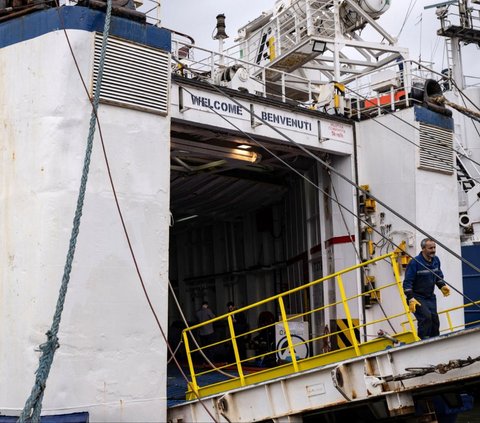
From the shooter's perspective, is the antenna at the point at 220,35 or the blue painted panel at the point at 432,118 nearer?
the blue painted panel at the point at 432,118

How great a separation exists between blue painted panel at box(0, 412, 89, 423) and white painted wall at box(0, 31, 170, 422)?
7 centimetres

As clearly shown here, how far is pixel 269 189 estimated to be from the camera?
17594 millimetres

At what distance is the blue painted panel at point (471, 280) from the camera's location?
18.2 meters

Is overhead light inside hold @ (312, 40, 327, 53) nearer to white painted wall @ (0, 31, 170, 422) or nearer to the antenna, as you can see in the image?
the antenna

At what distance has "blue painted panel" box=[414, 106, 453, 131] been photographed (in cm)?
1391

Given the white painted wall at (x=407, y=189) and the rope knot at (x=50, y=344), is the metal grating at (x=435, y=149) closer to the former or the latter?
the white painted wall at (x=407, y=189)

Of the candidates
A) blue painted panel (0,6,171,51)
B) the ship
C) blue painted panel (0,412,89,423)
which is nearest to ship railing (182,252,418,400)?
the ship

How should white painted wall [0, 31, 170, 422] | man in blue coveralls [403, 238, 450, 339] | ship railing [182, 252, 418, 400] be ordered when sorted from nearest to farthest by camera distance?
white painted wall [0, 31, 170, 422]
man in blue coveralls [403, 238, 450, 339]
ship railing [182, 252, 418, 400]

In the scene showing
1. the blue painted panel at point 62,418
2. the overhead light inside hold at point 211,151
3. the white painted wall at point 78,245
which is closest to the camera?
the blue painted panel at point 62,418

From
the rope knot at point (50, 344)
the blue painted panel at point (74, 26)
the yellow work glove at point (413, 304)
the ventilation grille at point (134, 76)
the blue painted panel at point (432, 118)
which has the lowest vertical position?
the rope knot at point (50, 344)

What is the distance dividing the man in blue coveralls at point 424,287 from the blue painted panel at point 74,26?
4.66 meters

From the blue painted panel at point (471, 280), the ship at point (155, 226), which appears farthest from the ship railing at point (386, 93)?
A: the blue painted panel at point (471, 280)

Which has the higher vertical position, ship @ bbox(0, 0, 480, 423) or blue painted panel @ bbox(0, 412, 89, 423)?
ship @ bbox(0, 0, 480, 423)

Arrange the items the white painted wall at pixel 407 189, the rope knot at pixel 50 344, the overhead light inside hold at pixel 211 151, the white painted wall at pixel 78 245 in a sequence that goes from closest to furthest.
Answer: the rope knot at pixel 50 344 → the white painted wall at pixel 78 245 → the overhead light inside hold at pixel 211 151 → the white painted wall at pixel 407 189
